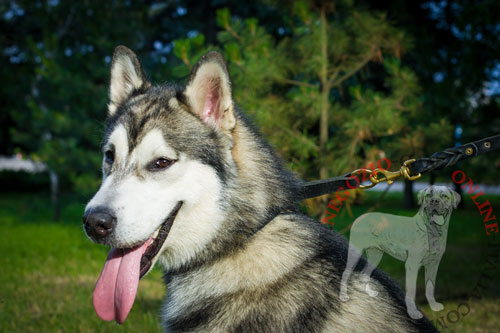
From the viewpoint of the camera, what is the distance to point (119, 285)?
101 inches

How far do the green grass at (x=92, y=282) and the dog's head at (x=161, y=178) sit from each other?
1333mm

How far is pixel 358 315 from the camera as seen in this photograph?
2.44 m

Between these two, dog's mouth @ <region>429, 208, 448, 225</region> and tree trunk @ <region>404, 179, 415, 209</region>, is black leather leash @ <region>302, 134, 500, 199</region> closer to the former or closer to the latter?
dog's mouth @ <region>429, 208, 448, 225</region>

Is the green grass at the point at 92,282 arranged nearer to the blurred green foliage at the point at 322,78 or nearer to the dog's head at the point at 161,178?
the blurred green foliage at the point at 322,78

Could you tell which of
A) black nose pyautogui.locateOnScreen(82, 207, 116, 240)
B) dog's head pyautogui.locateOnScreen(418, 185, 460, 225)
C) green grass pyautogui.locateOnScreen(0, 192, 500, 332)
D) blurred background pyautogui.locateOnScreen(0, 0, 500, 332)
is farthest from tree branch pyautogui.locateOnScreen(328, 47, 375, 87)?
black nose pyautogui.locateOnScreen(82, 207, 116, 240)

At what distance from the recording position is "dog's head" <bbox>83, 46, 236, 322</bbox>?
8.11ft

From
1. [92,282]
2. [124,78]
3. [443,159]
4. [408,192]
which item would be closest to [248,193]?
[443,159]

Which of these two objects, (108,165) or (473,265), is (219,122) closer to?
(108,165)

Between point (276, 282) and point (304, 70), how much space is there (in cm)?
348

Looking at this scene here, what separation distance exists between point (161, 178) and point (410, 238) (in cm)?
157

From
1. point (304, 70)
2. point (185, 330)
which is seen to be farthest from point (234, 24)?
point (185, 330)

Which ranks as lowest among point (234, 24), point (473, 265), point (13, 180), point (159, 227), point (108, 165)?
point (13, 180)

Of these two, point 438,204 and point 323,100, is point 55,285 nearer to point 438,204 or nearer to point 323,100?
point 323,100

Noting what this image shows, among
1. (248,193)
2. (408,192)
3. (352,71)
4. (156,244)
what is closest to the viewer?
(156,244)
